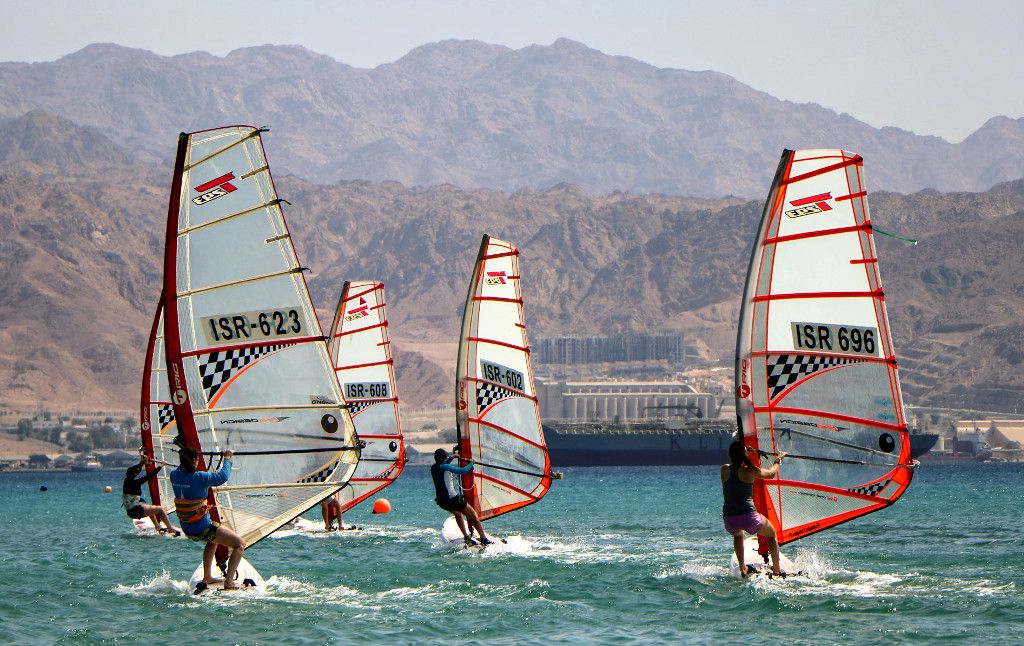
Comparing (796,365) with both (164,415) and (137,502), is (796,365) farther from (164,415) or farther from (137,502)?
(164,415)

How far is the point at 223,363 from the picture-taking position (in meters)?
21.8

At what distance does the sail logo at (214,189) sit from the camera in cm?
2186

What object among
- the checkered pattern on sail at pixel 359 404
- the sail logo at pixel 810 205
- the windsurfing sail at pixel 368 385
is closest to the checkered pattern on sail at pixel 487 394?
the windsurfing sail at pixel 368 385

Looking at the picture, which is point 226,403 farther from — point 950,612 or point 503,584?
point 950,612

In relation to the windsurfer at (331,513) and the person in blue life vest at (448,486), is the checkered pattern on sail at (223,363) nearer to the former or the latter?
the person in blue life vest at (448,486)

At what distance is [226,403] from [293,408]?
889 mm

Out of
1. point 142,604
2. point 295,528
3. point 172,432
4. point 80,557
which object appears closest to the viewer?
point 142,604

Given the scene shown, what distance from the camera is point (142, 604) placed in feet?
72.8

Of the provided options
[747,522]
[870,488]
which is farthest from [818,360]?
[747,522]

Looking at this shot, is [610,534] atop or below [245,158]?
below

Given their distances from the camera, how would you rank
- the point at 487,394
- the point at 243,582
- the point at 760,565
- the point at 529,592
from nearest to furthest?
the point at 243,582 → the point at 529,592 → the point at 760,565 → the point at 487,394

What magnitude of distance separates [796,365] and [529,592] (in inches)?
196

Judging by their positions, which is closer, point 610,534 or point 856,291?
point 856,291

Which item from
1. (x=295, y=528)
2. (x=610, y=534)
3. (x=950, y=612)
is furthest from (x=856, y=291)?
(x=295, y=528)
